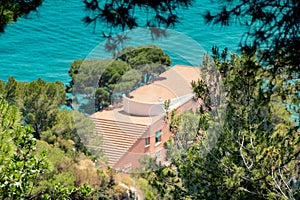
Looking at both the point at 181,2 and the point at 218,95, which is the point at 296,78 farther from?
the point at 218,95

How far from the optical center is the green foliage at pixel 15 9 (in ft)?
9.25

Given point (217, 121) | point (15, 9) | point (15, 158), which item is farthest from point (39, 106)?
point (15, 158)

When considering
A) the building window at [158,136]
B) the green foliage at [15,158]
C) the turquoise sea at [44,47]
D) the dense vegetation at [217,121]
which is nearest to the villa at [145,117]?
the building window at [158,136]

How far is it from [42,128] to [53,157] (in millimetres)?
1789

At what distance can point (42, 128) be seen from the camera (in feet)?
31.8

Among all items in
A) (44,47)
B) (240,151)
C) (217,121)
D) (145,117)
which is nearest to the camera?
(240,151)

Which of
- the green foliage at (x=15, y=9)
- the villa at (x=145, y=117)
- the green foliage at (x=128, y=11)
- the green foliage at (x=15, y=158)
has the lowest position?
the villa at (x=145, y=117)

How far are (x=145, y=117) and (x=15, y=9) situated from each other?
2618mm

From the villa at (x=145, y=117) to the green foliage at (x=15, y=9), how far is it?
1.83m

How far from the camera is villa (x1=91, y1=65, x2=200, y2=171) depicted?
15.9ft

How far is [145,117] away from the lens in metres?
5.34

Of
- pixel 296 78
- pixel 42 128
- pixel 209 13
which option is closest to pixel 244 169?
pixel 296 78

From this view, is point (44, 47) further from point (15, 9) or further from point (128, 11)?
point (128, 11)

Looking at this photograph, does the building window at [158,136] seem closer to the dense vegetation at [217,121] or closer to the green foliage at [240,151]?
the dense vegetation at [217,121]
